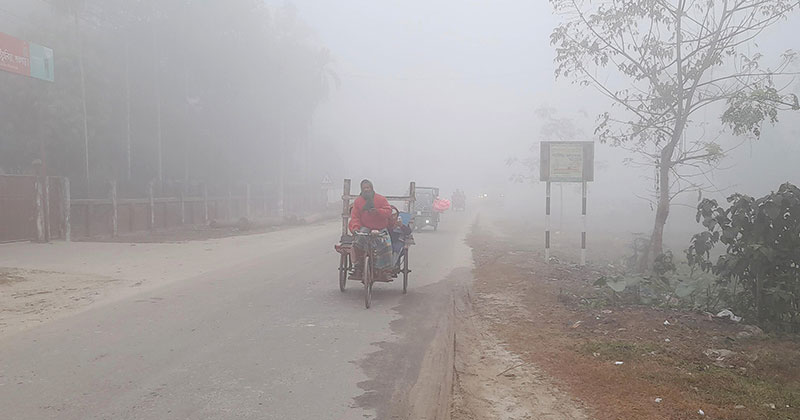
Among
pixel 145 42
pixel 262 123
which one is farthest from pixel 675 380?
pixel 262 123

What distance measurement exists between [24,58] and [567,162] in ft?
50.4

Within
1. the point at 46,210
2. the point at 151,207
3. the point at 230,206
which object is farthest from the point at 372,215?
the point at 230,206

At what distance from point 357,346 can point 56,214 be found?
16712 mm

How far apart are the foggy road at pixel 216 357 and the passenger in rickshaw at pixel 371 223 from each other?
617 millimetres

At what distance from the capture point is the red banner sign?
16922 millimetres

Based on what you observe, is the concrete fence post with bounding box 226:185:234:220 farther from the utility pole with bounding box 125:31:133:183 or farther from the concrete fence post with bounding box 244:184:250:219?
the utility pole with bounding box 125:31:133:183

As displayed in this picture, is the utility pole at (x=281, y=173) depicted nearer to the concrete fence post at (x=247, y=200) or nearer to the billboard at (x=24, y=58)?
the concrete fence post at (x=247, y=200)

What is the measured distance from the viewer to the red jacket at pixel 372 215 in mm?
10109

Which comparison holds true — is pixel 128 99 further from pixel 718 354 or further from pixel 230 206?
pixel 718 354

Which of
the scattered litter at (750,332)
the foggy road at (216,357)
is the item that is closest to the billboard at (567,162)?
the foggy road at (216,357)

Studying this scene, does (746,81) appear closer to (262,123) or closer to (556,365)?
(556,365)

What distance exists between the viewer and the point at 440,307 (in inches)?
381

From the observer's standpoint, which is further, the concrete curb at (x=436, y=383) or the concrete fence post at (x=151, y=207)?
the concrete fence post at (x=151, y=207)

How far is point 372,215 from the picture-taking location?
10195mm
